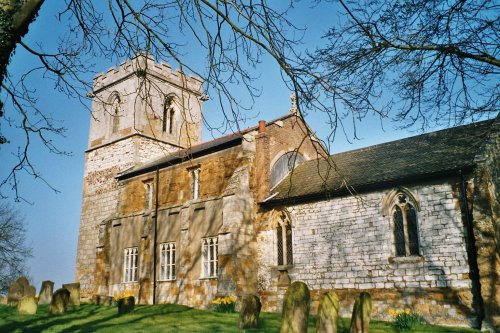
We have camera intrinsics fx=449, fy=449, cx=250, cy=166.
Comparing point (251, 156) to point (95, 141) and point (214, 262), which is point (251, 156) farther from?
point (95, 141)

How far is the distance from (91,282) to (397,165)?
20.1m

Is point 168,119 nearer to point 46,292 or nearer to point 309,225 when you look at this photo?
point 46,292

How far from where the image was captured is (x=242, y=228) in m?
19.2

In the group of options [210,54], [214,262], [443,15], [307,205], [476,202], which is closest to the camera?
[210,54]

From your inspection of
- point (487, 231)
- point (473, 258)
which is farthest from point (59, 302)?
point (487, 231)

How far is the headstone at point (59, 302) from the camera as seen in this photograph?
1596 centimetres

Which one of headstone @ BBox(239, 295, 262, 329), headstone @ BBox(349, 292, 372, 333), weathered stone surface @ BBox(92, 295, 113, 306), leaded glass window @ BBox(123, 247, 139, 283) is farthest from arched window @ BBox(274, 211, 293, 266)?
leaded glass window @ BBox(123, 247, 139, 283)

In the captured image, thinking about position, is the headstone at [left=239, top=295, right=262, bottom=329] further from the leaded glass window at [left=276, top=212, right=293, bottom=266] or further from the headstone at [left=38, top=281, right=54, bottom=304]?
the headstone at [left=38, top=281, right=54, bottom=304]

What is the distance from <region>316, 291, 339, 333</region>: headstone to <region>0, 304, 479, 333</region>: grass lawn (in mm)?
2318

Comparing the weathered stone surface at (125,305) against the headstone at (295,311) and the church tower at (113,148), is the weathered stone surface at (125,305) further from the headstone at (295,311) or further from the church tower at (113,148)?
the church tower at (113,148)

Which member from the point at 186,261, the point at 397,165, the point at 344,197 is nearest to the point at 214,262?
the point at 186,261

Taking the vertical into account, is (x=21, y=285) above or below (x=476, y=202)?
below

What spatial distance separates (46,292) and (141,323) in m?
10.8

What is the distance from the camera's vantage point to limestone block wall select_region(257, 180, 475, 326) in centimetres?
1407
